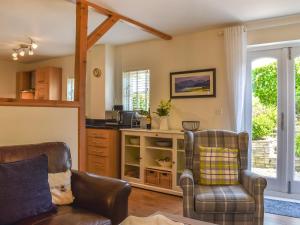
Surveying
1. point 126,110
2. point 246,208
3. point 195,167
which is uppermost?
point 126,110

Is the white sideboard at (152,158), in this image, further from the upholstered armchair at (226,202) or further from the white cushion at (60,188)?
the white cushion at (60,188)

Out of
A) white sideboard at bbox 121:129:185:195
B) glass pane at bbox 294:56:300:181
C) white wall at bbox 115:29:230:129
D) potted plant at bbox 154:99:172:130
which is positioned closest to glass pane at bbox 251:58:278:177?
glass pane at bbox 294:56:300:181

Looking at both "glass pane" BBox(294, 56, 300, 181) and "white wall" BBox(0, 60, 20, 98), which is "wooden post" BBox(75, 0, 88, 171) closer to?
"glass pane" BBox(294, 56, 300, 181)

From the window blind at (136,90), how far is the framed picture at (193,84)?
61 cm

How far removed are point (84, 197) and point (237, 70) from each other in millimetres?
2643

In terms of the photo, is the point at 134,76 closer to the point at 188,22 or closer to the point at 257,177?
→ the point at 188,22

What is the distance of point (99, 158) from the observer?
4.63 m

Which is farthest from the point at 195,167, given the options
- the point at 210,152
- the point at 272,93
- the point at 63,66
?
the point at 63,66

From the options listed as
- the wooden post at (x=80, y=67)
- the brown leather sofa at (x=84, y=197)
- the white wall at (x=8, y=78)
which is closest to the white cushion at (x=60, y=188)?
the brown leather sofa at (x=84, y=197)

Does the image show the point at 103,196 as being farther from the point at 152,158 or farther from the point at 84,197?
the point at 152,158

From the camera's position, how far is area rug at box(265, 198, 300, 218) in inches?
126

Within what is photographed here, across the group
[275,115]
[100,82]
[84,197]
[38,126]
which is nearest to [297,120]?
[275,115]

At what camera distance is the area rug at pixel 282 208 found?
3189 mm

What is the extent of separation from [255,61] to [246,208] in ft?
7.84
